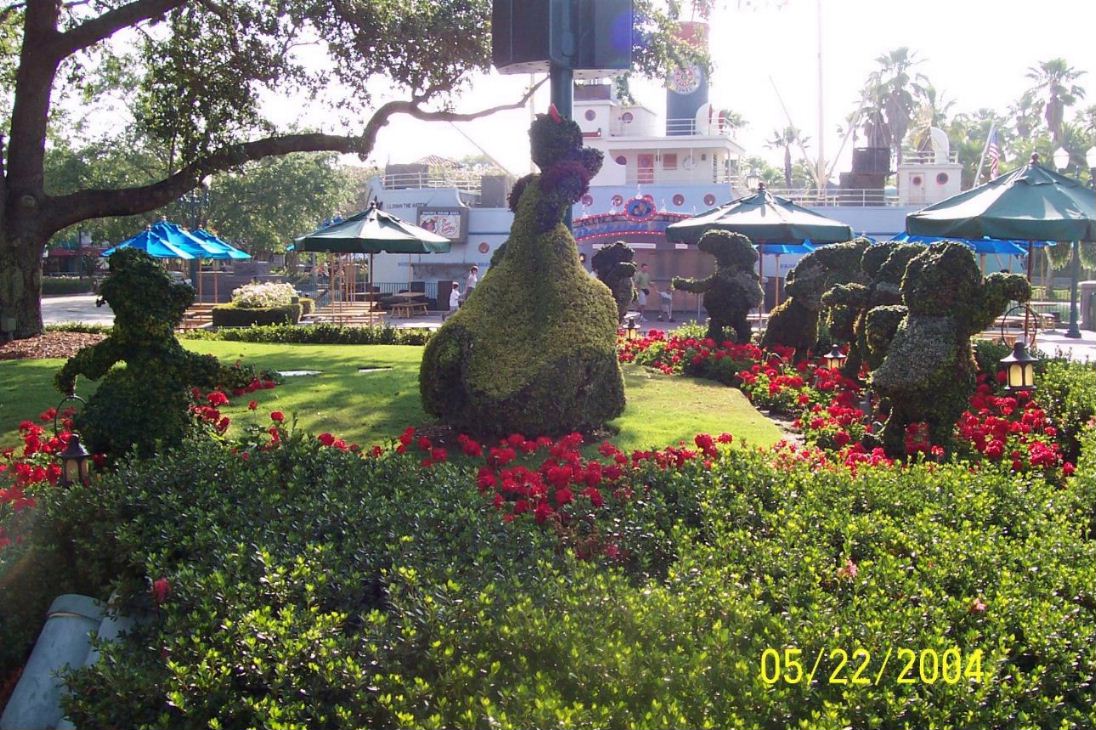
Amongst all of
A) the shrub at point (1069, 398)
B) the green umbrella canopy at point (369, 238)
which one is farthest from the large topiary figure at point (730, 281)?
the green umbrella canopy at point (369, 238)

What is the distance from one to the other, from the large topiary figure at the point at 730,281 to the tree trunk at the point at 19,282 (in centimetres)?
1096

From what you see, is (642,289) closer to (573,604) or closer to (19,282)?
(19,282)

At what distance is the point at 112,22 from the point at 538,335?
11473 millimetres

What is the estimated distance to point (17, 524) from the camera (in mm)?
4863

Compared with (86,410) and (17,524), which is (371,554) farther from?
(86,410)

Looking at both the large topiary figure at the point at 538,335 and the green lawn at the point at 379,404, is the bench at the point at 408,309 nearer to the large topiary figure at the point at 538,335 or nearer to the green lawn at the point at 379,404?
the green lawn at the point at 379,404

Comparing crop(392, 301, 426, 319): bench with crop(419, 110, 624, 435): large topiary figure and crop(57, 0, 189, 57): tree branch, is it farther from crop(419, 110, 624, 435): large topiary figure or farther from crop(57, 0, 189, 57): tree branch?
crop(419, 110, 624, 435): large topiary figure

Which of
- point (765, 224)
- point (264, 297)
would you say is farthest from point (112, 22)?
point (765, 224)

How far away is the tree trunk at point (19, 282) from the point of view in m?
15.9

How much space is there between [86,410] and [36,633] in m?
2.02

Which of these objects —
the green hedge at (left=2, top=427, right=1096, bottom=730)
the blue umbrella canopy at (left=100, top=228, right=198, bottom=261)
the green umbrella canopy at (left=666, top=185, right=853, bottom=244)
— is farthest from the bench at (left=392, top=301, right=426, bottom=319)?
the green hedge at (left=2, top=427, right=1096, bottom=730)

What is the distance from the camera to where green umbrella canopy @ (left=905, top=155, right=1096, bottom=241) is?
35.1 ft

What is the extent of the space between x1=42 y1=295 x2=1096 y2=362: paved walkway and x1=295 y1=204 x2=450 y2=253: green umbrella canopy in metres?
3.16

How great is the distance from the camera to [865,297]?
32.7ft
